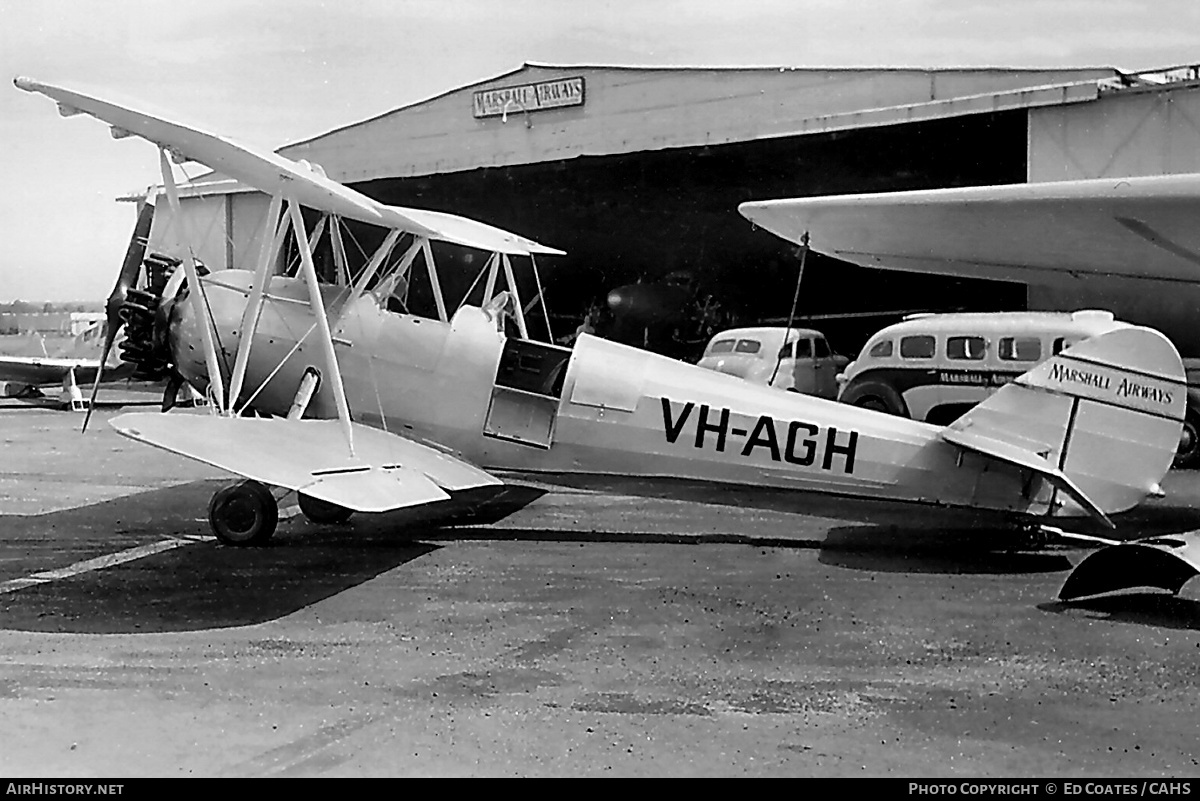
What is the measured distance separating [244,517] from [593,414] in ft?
8.95

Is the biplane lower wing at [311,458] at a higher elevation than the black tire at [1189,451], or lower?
lower

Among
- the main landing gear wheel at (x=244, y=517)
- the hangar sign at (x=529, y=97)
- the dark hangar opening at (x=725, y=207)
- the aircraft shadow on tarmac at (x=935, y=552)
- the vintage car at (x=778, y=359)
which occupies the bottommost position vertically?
the main landing gear wheel at (x=244, y=517)

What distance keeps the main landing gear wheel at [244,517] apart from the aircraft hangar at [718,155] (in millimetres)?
2886

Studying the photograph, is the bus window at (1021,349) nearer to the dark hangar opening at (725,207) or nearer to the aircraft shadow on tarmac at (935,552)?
the dark hangar opening at (725,207)

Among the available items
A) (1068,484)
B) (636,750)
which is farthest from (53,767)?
(1068,484)

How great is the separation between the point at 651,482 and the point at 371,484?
2.24 meters

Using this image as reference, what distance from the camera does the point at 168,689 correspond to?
444 centimetres

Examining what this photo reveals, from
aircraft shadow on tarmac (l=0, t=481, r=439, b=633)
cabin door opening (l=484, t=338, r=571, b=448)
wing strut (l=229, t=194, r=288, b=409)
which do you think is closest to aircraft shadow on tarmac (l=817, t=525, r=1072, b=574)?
cabin door opening (l=484, t=338, r=571, b=448)

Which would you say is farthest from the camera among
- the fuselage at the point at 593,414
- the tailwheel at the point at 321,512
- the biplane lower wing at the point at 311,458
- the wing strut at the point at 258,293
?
the tailwheel at the point at 321,512

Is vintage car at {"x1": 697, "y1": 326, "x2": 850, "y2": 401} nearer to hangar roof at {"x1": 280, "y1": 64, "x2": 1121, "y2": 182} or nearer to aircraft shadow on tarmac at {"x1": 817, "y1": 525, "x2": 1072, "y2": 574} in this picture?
hangar roof at {"x1": 280, "y1": 64, "x2": 1121, "y2": 182}

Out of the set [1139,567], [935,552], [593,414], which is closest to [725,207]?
[593,414]

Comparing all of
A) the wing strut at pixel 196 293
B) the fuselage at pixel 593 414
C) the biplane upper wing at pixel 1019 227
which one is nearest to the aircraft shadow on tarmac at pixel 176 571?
the fuselage at pixel 593 414

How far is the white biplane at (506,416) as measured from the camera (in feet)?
21.9

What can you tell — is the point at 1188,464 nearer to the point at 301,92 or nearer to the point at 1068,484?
the point at 1068,484
